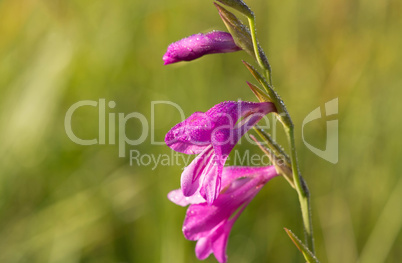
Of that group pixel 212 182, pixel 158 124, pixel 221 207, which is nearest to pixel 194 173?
pixel 212 182

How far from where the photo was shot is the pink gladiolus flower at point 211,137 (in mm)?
1104

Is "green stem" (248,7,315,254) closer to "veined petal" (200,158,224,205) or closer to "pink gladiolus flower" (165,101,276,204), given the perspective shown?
"pink gladiolus flower" (165,101,276,204)

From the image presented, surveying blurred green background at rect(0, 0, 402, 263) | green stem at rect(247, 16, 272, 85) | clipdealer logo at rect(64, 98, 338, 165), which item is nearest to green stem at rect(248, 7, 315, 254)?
green stem at rect(247, 16, 272, 85)

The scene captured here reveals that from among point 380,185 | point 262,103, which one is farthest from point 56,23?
point 262,103

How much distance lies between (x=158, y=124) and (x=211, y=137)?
174 cm

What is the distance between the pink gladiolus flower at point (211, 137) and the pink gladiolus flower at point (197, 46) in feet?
0.53

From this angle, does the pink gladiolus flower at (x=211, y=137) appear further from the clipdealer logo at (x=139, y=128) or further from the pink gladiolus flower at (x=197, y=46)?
the clipdealer logo at (x=139, y=128)

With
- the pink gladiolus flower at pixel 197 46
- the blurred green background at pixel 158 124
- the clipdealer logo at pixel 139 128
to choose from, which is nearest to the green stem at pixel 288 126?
the pink gladiolus flower at pixel 197 46

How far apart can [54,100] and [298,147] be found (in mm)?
1349

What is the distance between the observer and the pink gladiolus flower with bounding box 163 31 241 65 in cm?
123

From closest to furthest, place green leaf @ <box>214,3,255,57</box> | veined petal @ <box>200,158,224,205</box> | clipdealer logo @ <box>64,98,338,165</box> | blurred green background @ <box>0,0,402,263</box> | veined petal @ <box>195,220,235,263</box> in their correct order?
veined petal @ <box>200,158,224,205</box> < green leaf @ <box>214,3,255,57</box> < veined petal @ <box>195,220,235,263</box> < blurred green background @ <box>0,0,402,263</box> < clipdealer logo @ <box>64,98,338,165</box>

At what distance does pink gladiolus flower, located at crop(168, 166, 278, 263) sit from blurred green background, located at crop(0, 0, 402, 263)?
772 millimetres

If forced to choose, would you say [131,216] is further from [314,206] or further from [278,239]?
[314,206]

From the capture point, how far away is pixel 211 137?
1.11m
